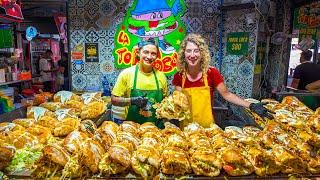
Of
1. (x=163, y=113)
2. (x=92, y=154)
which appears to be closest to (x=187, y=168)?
(x=92, y=154)

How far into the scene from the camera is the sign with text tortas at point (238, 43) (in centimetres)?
536

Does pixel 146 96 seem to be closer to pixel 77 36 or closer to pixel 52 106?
pixel 52 106

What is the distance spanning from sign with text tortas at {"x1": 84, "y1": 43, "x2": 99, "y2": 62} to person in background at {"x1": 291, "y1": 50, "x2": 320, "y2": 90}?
14.1ft

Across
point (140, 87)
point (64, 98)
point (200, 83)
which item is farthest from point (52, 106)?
point (200, 83)

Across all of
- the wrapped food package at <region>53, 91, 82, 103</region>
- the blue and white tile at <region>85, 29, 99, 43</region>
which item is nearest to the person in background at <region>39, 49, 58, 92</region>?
the blue and white tile at <region>85, 29, 99, 43</region>

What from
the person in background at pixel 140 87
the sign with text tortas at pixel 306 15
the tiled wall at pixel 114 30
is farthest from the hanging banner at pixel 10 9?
the sign with text tortas at pixel 306 15

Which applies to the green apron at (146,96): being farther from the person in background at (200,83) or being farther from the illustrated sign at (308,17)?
the illustrated sign at (308,17)

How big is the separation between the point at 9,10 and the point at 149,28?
9.71 feet

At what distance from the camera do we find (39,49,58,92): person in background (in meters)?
11.4

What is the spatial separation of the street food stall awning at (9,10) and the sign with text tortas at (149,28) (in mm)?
2331

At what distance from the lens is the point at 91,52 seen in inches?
223

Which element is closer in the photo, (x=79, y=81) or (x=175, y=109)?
(x=175, y=109)

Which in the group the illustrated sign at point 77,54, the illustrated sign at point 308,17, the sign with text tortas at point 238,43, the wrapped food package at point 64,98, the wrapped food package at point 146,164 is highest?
the illustrated sign at point 308,17

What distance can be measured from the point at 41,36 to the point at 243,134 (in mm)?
13697
